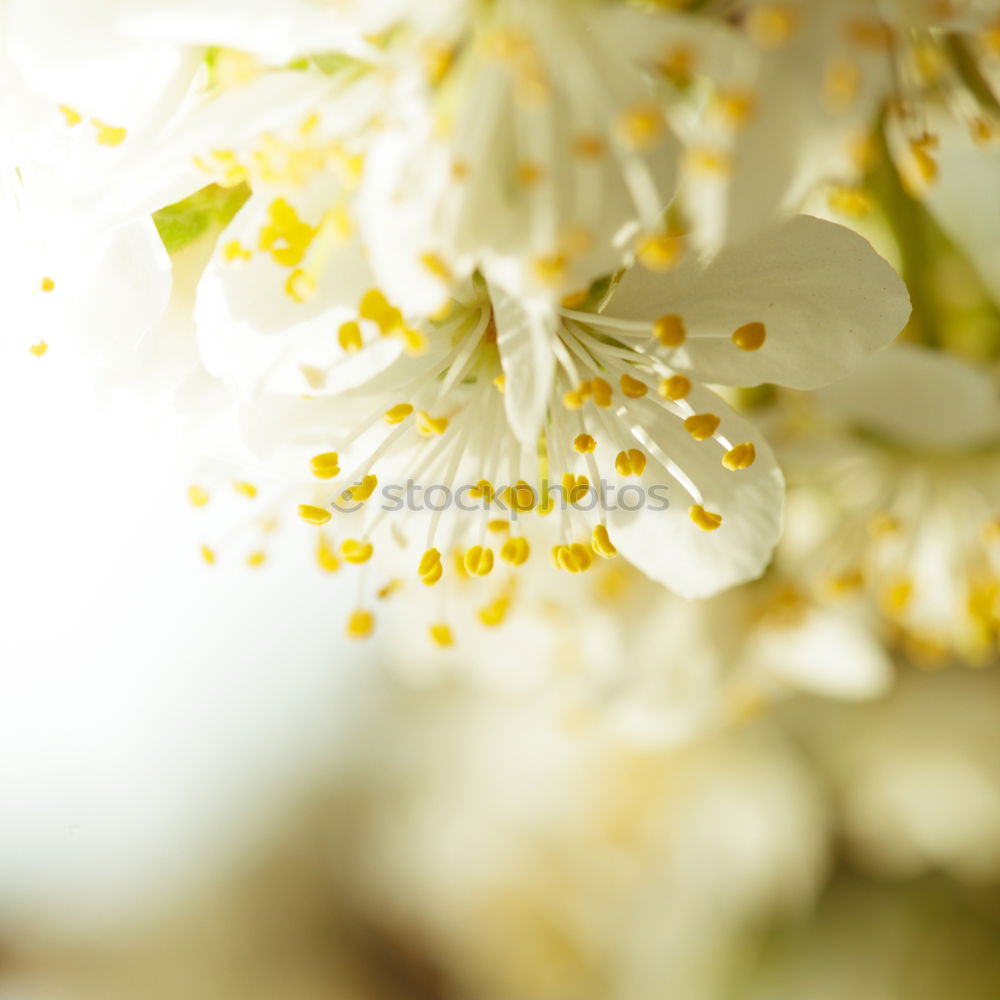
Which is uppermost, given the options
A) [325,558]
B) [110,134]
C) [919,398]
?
[110,134]

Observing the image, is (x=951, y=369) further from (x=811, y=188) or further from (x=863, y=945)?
(x=863, y=945)

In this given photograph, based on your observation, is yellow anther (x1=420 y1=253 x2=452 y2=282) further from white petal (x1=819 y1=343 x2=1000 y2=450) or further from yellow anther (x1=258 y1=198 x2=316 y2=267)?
white petal (x1=819 y1=343 x2=1000 y2=450)

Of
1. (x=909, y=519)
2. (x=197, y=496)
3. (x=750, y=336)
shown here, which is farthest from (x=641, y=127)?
(x=909, y=519)

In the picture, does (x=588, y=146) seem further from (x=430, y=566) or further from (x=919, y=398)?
(x=919, y=398)

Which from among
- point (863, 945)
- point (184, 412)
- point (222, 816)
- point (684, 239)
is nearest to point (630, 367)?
point (684, 239)

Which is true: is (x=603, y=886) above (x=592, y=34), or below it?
below

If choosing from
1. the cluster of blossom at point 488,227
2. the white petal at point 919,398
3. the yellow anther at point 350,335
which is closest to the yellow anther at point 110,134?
the cluster of blossom at point 488,227

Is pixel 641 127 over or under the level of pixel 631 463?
over
